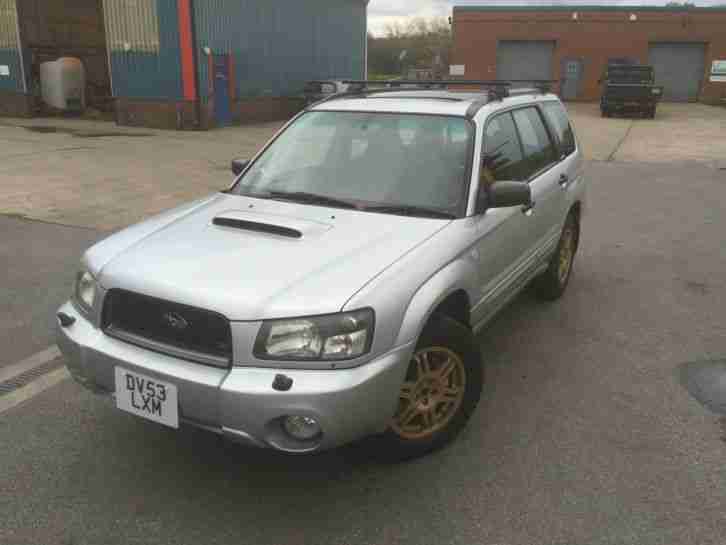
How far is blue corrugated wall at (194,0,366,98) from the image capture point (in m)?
18.0

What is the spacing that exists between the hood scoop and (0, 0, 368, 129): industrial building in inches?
603

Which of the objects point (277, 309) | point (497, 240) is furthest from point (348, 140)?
point (277, 309)

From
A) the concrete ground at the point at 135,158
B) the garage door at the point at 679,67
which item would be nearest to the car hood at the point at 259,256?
the concrete ground at the point at 135,158

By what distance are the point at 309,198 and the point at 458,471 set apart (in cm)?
165

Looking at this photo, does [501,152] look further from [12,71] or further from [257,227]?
[12,71]

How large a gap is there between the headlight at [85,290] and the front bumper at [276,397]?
37 cm

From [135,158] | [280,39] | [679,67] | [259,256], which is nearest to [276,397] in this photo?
[259,256]

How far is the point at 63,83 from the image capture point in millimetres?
20562

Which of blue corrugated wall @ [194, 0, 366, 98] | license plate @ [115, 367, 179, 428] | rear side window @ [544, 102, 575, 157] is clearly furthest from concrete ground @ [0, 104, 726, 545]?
blue corrugated wall @ [194, 0, 366, 98]

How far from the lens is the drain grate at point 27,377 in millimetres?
3844

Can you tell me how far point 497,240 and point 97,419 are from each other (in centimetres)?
240

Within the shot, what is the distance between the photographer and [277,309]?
257 cm

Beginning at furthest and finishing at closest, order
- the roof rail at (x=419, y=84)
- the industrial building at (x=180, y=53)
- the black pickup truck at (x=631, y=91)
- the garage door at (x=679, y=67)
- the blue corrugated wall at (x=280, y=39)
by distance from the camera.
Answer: the garage door at (x=679, y=67) → the black pickup truck at (x=631, y=91) → the blue corrugated wall at (x=280, y=39) → the industrial building at (x=180, y=53) → the roof rail at (x=419, y=84)

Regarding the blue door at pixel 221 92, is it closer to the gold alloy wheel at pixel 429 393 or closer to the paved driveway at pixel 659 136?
the paved driveway at pixel 659 136
